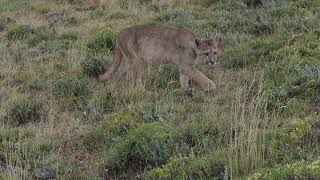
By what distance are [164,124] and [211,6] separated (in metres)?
9.73

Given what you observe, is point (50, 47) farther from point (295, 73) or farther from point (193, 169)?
point (193, 169)

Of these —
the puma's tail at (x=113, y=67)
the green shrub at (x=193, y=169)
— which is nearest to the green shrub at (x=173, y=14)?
the puma's tail at (x=113, y=67)

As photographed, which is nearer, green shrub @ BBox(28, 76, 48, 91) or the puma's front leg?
the puma's front leg

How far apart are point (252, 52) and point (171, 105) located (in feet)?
10.9

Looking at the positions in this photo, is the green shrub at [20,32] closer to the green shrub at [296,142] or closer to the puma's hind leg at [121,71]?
the puma's hind leg at [121,71]

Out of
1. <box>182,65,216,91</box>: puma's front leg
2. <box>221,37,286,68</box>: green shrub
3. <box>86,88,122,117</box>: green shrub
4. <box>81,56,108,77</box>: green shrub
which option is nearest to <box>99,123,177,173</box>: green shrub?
<box>86,88,122,117</box>: green shrub

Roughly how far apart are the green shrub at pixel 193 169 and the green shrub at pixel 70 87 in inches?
169

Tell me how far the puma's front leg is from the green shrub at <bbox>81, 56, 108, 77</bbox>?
1.97m

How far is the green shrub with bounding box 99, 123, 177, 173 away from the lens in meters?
6.74

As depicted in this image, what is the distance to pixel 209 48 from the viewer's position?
10.0 metres

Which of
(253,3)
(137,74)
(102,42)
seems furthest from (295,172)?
(253,3)

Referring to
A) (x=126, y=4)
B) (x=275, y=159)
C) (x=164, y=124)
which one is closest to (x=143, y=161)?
(x=164, y=124)

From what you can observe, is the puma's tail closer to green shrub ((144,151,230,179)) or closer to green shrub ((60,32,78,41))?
green shrub ((60,32,78,41))

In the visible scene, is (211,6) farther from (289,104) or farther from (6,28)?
(289,104)
